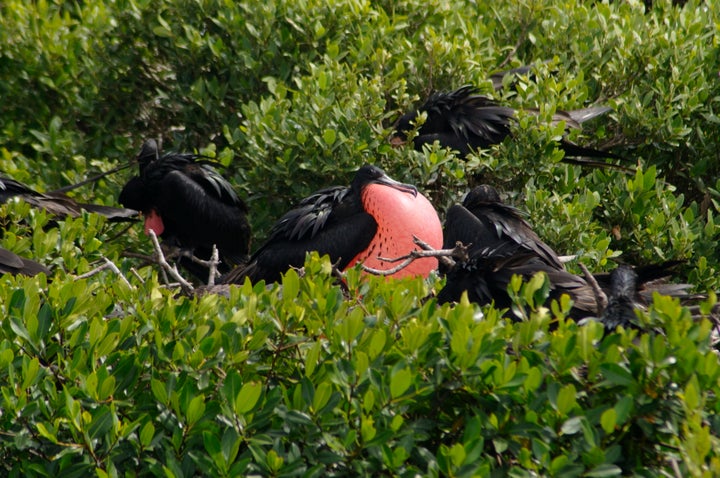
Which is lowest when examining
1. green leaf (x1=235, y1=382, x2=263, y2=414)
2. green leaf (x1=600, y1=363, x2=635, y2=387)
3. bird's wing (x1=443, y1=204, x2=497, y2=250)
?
bird's wing (x1=443, y1=204, x2=497, y2=250)

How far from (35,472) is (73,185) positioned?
3.10 metres

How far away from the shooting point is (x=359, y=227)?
4.50 meters

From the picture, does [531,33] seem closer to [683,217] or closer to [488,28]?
[488,28]

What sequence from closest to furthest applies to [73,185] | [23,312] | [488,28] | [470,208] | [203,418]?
[203,418] < [23,312] < [470,208] < [73,185] < [488,28]

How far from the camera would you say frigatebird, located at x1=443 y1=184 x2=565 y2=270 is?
13.8 ft

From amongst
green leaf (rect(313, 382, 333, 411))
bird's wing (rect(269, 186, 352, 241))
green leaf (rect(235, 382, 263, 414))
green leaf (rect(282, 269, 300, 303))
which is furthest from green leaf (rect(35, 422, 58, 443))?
bird's wing (rect(269, 186, 352, 241))

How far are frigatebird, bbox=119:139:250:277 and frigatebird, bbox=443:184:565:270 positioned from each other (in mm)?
1340

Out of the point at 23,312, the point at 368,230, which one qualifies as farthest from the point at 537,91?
the point at 23,312

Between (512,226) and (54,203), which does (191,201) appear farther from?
(512,226)

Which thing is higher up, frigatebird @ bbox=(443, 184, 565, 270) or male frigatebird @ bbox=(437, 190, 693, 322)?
male frigatebird @ bbox=(437, 190, 693, 322)

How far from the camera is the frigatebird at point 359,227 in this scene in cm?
437

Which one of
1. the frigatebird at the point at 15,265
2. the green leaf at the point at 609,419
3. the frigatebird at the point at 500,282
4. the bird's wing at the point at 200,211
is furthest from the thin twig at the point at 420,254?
the bird's wing at the point at 200,211

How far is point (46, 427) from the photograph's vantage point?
94.0 inches

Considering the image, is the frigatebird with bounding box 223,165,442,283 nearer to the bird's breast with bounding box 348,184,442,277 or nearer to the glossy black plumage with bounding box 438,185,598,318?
the bird's breast with bounding box 348,184,442,277
